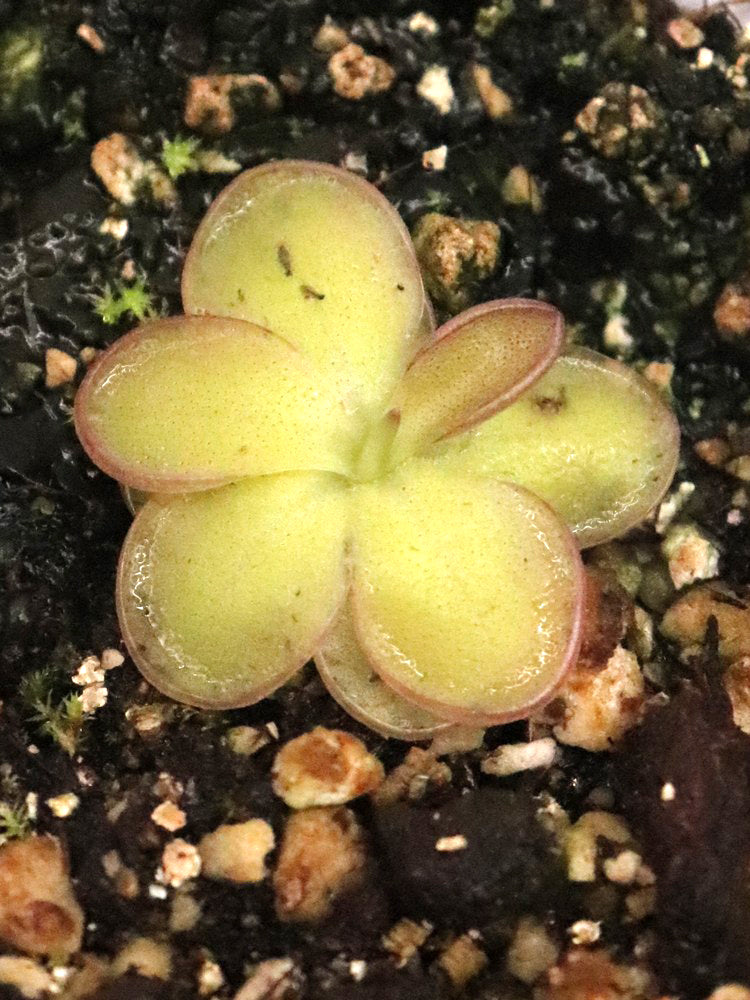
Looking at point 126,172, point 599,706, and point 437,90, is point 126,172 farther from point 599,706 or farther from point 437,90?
point 599,706

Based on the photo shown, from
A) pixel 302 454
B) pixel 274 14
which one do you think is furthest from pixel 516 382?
pixel 274 14

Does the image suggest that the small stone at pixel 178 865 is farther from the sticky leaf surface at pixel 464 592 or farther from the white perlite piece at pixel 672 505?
the white perlite piece at pixel 672 505

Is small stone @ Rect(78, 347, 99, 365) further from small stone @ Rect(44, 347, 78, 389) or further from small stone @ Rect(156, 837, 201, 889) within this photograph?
small stone @ Rect(156, 837, 201, 889)

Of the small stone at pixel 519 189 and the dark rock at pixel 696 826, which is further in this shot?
the small stone at pixel 519 189

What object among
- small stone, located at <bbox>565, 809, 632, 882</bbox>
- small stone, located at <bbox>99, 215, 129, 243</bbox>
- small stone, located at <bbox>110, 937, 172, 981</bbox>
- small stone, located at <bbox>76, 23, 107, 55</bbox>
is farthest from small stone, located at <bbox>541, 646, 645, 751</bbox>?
small stone, located at <bbox>76, 23, 107, 55</bbox>

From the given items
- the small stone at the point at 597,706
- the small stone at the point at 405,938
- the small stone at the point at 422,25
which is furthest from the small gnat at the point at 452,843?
the small stone at the point at 422,25

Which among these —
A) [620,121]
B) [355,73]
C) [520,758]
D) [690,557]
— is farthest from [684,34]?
[520,758]
